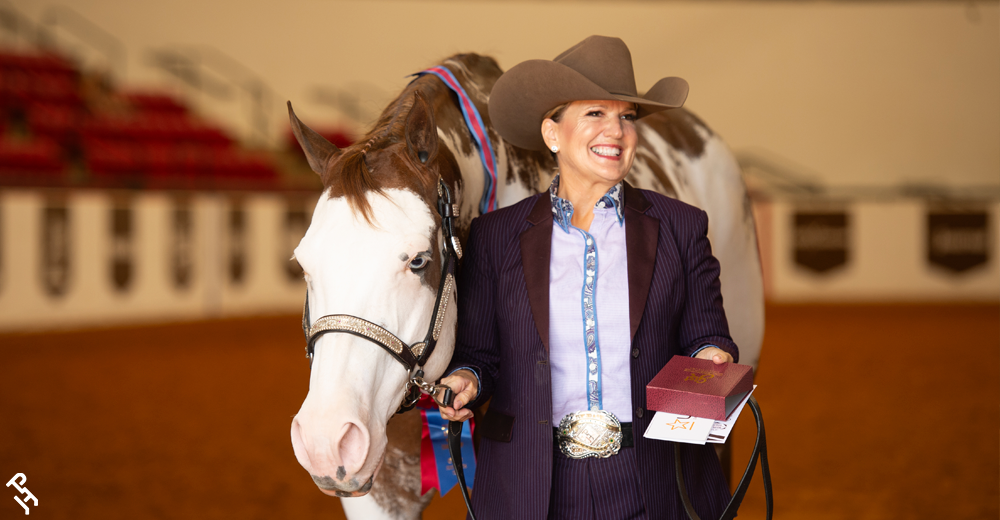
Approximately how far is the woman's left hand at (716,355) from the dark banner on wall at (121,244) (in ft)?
20.4

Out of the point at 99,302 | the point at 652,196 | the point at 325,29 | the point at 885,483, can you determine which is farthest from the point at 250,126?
the point at 652,196

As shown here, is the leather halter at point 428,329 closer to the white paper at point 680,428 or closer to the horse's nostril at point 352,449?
the horse's nostril at point 352,449

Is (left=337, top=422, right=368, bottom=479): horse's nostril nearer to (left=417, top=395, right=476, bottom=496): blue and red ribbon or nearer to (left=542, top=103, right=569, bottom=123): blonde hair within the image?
(left=417, top=395, right=476, bottom=496): blue and red ribbon

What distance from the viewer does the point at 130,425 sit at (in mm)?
3980

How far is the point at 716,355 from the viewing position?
1.32 m

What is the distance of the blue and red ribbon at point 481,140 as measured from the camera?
1.75 m

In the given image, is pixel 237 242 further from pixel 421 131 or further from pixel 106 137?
pixel 421 131

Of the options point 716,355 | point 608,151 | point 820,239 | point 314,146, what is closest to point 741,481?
point 716,355

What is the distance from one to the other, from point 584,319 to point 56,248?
19.9ft

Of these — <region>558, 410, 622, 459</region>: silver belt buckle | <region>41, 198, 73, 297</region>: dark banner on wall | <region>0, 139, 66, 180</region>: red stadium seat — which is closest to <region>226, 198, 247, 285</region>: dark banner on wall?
<region>41, 198, 73, 297</region>: dark banner on wall

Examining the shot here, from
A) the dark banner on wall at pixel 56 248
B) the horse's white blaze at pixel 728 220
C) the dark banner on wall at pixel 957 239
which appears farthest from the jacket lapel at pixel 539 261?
the dark banner on wall at pixel 957 239

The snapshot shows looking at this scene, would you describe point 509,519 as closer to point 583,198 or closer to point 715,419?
point 715,419

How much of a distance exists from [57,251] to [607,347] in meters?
6.07

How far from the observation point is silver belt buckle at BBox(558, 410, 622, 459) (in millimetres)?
1327
